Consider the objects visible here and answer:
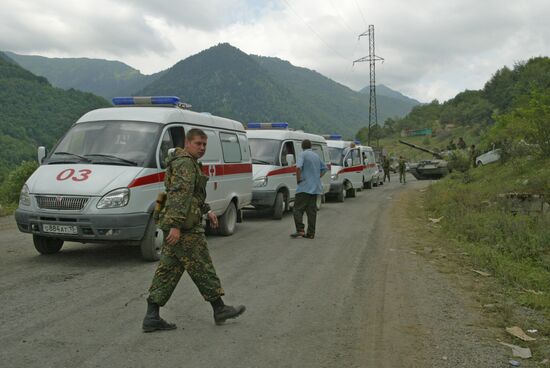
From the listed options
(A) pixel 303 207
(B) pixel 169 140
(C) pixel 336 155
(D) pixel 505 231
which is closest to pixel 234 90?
(C) pixel 336 155

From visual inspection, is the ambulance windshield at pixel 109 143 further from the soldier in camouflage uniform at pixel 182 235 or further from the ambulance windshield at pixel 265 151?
the ambulance windshield at pixel 265 151

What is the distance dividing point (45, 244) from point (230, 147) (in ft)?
12.9

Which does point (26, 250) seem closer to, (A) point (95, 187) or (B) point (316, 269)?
(A) point (95, 187)

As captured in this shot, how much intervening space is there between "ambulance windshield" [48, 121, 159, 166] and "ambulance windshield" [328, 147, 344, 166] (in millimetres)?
11956

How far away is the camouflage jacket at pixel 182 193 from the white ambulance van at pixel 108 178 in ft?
8.16

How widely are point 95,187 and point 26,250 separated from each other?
2375 mm

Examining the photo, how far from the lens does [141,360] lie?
378 cm

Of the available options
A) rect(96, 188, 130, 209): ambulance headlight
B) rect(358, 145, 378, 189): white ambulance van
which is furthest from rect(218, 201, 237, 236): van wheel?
rect(358, 145, 378, 189): white ambulance van

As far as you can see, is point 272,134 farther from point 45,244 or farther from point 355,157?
point 355,157

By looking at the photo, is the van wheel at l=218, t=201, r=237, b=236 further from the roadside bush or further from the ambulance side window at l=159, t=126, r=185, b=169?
the roadside bush

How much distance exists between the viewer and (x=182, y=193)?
4.30 metres

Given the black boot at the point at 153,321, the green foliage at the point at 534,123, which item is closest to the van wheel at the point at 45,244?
the black boot at the point at 153,321

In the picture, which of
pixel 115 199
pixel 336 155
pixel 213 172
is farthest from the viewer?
pixel 336 155

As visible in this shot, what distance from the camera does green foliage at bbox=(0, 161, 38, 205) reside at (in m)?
18.3
